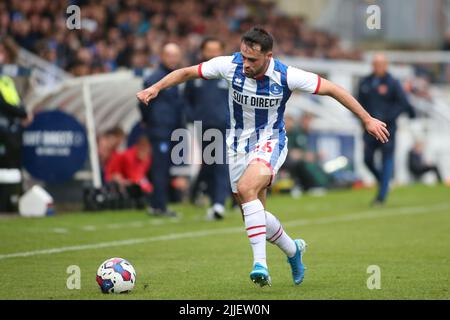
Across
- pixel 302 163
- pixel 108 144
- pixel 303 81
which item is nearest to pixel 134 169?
pixel 108 144

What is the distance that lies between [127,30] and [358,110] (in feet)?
55.1

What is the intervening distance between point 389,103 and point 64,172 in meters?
5.34

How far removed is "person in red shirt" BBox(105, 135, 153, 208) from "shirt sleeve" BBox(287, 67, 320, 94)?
8.47 meters

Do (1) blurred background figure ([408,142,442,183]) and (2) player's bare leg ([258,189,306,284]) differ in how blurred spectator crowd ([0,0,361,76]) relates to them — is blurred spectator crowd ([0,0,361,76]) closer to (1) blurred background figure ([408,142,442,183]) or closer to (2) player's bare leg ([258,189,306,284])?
(1) blurred background figure ([408,142,442,183])

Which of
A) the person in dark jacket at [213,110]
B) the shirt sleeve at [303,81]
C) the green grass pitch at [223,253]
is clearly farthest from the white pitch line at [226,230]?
the shirt sleeve at [303,81]

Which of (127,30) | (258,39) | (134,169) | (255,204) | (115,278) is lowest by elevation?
(115,278)

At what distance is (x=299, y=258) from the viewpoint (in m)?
8.36

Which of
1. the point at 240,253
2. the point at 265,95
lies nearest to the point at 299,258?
the point at 265,95

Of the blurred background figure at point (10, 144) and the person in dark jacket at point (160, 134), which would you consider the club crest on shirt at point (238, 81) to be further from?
the blurred background figure at point (10, 144)

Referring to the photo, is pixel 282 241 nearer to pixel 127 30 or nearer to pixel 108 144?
pixel 108 144

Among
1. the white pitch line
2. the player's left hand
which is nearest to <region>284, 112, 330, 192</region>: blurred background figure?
the white pitch line

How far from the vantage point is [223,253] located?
34.5ft

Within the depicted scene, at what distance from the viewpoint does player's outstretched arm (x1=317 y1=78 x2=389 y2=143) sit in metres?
7.98

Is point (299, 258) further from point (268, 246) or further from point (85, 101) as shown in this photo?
point (85, 101)
